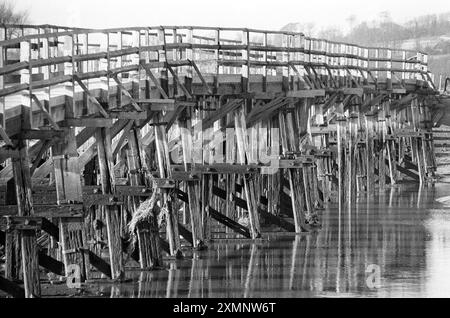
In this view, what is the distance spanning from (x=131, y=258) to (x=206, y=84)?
590 centimetres

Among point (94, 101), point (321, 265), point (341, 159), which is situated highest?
point (94, 101)

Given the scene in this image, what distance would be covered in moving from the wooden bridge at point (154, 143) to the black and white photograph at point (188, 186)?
0.04 metres

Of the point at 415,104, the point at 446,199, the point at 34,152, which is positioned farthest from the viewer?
the point at 415,104

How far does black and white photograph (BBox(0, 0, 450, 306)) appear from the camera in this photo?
2508 centimetres

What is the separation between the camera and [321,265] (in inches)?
1243

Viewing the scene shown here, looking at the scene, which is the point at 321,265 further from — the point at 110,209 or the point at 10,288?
the point at 10,288

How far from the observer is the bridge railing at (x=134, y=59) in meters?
25.2

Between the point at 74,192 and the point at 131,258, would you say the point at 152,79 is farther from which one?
the point at 74,192

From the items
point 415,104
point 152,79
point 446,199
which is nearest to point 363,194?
point 446,199

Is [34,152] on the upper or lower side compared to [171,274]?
upper

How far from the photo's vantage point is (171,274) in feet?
95.5

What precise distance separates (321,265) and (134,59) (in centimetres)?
479

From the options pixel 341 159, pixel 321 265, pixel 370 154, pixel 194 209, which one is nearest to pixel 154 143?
pixel 194 209

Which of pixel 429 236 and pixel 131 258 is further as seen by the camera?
pixel 429 236
